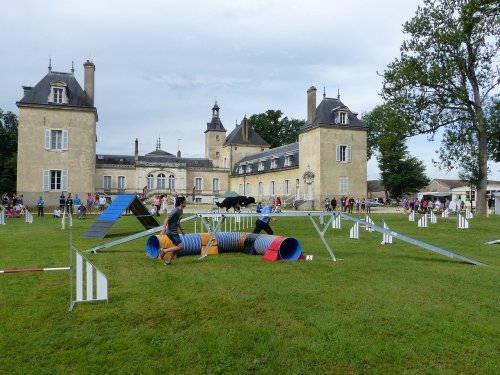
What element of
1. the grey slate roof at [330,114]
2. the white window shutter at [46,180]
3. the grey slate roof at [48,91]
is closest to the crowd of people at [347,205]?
the grey slate roof at [330,114]

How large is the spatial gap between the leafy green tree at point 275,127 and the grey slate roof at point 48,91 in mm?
40246

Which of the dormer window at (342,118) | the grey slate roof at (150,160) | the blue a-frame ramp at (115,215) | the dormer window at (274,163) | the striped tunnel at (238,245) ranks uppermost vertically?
the dormer window at (342,118)

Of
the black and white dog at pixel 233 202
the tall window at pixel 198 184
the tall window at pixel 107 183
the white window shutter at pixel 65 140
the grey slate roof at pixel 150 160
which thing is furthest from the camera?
the tall window at pixel 198 184

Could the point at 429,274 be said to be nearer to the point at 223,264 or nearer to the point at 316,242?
the point at 223,264

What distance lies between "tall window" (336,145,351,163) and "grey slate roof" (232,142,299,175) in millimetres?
5304

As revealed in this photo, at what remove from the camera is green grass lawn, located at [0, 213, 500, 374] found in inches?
186

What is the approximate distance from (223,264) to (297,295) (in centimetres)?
315

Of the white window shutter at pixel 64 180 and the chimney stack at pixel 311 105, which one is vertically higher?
the chimney stack at pixel 311 105

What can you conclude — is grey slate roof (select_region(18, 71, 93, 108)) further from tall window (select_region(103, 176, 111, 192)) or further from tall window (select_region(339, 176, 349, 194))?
tall window (select_region(339, 176, 349, 194))

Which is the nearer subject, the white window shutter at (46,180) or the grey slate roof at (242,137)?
the white window shutter at (46,180)

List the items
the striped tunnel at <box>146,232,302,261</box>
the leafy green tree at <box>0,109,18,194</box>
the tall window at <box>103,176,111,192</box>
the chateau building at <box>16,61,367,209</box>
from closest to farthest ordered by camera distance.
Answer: the striped tunnel at <box>146,232,302,261</box>, the chateau building at <box>16,61,367,209</box>, the leafy green tree at <box>0,109,18,194</box>, the tall window at <box>103,176,111,192</box>

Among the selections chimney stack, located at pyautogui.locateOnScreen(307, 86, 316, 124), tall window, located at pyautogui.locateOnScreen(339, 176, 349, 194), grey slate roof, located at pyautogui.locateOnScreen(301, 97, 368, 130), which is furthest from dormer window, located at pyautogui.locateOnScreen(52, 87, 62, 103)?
tall window, located at pyautogui.locateOnScreen(339, 176, 349, 194)

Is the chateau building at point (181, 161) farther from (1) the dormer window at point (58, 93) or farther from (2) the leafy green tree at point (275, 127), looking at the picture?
(2) the leafy green tree at point (275, 127)

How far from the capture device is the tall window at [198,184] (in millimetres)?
60844
